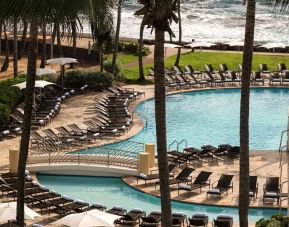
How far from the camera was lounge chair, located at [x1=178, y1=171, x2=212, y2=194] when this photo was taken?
2667 cm

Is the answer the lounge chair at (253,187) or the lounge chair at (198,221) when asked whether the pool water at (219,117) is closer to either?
the lounge chair at (253,187)

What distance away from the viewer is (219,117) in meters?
40.2

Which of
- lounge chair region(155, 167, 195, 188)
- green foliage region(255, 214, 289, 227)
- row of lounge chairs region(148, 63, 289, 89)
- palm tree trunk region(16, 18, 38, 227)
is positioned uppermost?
palm tree trunk region(16, 18, 38, 227)

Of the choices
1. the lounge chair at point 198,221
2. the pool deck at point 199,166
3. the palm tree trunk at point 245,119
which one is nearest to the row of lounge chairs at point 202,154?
the pool deck at point 199,166

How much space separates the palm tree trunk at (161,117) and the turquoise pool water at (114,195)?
8.56 meters

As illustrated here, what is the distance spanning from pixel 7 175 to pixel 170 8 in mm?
14341

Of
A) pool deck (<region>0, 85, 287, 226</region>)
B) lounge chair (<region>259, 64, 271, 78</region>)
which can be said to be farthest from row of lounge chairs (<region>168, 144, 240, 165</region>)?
lounge chair (<region>259, 64, 271, 78</region>)

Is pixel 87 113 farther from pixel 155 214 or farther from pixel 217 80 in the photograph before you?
pixel 155 214

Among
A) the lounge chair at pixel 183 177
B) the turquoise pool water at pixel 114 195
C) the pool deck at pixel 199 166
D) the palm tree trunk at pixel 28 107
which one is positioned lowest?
the turquoise pool water at pixel 114 195

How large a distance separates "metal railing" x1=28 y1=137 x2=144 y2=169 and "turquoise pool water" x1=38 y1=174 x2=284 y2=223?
0.73m

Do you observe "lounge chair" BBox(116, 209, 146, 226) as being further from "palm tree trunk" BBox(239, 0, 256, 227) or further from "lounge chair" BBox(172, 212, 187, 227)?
"palm tree trunk" BBox(239, 0, 256, 227)

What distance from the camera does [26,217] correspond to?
21.2m

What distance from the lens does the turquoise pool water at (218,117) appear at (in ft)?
117

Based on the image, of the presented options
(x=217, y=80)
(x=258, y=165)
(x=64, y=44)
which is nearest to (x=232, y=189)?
(x=258, y=165)
